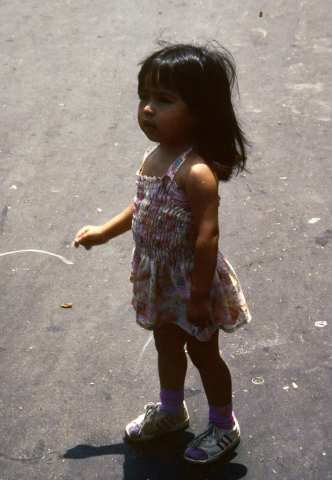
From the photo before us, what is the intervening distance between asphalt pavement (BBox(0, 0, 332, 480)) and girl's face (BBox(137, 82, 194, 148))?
3.89 ft

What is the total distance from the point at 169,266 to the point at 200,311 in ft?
0.63

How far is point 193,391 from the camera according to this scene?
240 cm

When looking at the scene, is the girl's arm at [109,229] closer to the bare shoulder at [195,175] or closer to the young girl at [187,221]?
the young girl at [187,221]

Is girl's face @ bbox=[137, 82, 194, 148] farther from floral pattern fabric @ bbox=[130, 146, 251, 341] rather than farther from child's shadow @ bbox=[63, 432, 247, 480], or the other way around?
child's shadow @ bbox=[63, 432, 247, 480]

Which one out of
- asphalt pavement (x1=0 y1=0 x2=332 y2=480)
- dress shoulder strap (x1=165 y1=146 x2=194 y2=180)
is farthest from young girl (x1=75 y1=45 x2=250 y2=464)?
asphalt pavement (x1=0 y1=0 x2=332 y2=480)

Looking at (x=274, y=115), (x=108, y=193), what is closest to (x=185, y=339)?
(x=108, y=193)

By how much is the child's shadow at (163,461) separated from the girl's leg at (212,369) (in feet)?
0.76

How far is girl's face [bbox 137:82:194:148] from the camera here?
5.65ft

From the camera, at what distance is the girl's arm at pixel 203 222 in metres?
1.71

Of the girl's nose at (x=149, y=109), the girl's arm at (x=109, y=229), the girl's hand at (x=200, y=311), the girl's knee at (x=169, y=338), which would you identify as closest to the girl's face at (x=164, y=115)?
the girl's nose at (x=149, y=109)

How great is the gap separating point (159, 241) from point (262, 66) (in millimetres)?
3799

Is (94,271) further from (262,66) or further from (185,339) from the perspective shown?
(262,66)

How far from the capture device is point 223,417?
6.95 feet

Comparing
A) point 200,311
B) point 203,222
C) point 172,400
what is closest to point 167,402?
point 172,400
